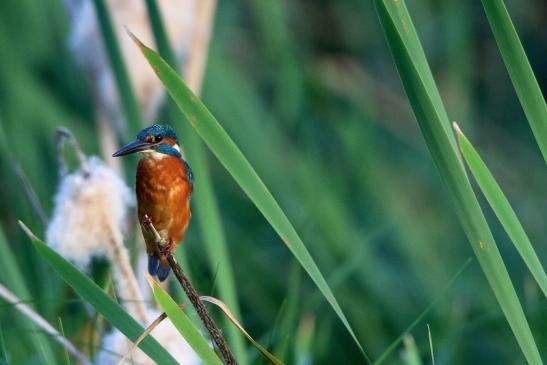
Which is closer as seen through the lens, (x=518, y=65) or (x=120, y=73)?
(x=518, y=65)

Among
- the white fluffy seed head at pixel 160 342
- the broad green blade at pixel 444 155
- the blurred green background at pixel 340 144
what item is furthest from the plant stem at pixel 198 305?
the blurred green background at pixel 340 144

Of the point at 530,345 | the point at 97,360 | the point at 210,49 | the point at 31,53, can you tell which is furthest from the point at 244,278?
the point at 530,345

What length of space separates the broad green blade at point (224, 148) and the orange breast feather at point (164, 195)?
1.5 inches

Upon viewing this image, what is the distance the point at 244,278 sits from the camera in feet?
9.34

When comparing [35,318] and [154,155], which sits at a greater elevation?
[154,155]

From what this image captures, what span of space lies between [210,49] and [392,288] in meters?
0.83

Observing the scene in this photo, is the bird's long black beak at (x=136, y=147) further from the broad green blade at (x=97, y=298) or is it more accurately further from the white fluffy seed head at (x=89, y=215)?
the white fluffy seed head at (x=89, y=215)

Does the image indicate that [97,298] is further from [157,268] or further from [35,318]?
[35,318]

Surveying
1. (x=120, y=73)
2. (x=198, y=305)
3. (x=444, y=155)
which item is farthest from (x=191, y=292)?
(x=120, y=73)

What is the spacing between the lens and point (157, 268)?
2.95 ft

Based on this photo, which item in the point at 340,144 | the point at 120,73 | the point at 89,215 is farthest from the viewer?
the point at 340,144

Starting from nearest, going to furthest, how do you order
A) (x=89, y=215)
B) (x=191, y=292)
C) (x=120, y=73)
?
(x=191, y=292) → (x=89, y=215) → (x=120, y=73)

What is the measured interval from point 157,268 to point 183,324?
55 mm

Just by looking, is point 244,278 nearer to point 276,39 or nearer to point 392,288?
point 392,288
